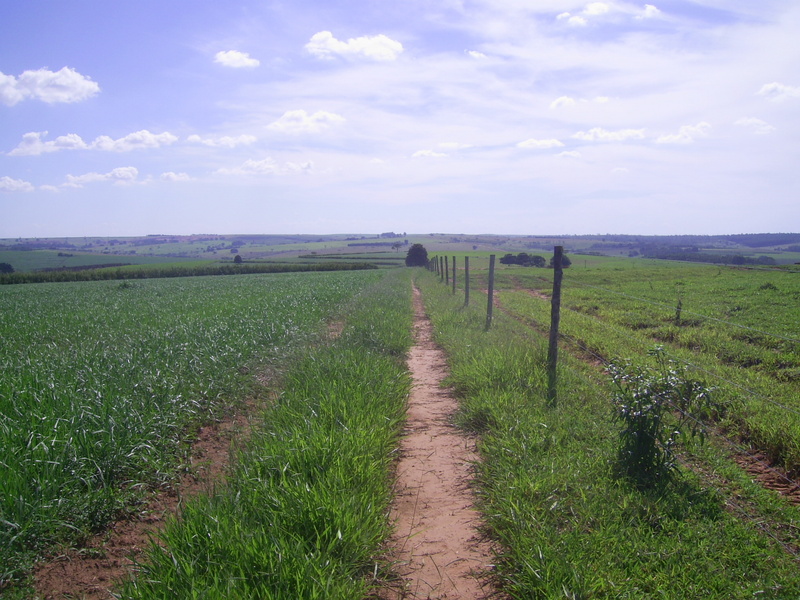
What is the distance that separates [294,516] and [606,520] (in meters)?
2.21

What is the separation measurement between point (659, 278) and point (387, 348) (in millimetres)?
28132

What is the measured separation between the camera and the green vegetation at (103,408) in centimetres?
369

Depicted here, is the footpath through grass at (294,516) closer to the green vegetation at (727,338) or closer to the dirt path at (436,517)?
the dirt path at (436,517)

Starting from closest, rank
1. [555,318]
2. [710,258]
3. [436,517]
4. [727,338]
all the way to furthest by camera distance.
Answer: [436,517] → [555,318] → [710,258] → [727,338]

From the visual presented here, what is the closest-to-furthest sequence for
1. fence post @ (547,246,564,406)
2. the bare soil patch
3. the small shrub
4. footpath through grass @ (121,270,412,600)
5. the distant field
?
1. footpath through grass @ (121,270,412,600)
2. the bare soil patch
3. the small shrub
4. fence post @ (547,246,564,406)
5. the distant field

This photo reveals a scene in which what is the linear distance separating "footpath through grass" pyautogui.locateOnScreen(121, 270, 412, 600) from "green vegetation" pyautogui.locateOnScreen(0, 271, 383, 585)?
31.1 inches

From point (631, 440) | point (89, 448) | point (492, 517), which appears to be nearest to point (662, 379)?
point (631, 440)

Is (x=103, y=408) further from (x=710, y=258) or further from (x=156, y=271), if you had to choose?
(x=156, y=271)

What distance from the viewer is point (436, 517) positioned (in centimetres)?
415

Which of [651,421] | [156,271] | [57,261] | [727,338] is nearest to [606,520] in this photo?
[651,421]

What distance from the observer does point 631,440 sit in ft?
15.1

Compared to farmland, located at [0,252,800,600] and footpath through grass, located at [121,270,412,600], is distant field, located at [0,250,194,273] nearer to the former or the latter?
farmland, located at [0,252,800,600]

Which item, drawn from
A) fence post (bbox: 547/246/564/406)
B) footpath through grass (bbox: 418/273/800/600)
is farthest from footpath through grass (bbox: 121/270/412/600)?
fence post (bbox: 547/246/564/406)

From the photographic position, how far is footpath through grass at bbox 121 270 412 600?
2.88 m
